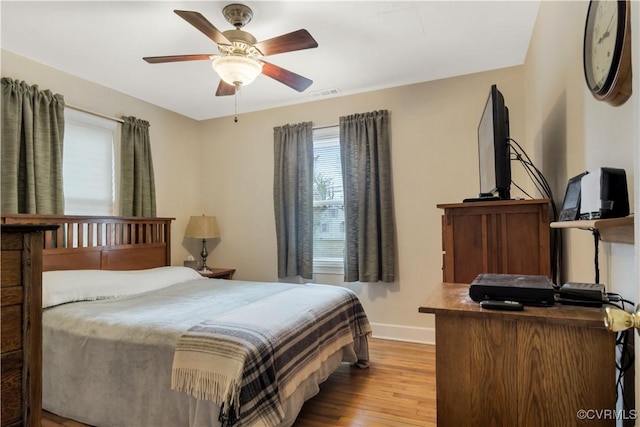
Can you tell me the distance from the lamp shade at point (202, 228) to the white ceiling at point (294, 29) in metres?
1.46

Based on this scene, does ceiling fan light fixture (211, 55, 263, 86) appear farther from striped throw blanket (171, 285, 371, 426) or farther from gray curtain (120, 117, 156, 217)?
gray curtain (120, 117, 156, 217)

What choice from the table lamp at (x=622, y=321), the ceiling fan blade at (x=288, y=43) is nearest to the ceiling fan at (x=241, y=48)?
the ceiling fan blade at (x=288, y=43)

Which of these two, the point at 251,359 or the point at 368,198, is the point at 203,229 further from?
the point at 251,359

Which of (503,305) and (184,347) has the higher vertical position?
(503,305)

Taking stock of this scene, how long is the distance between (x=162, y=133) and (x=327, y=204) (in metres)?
2.10

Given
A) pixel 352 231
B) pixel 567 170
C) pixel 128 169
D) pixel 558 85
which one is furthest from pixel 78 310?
pixel 558 85

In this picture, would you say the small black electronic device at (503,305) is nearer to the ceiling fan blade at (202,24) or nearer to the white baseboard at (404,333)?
the ceiling fan blade at (202,24)

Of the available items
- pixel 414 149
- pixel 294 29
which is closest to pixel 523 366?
pixel 294 29

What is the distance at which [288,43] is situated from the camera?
2.11m

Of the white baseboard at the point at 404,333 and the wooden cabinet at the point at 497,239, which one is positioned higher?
the wooden cabinet at the point at 497,239

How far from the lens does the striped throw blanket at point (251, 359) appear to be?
153 centimetres

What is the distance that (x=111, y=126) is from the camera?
3.51 m

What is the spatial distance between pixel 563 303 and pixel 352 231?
2.67 metres

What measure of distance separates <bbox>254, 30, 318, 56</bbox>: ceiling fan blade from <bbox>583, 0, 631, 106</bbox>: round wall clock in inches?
52.2
